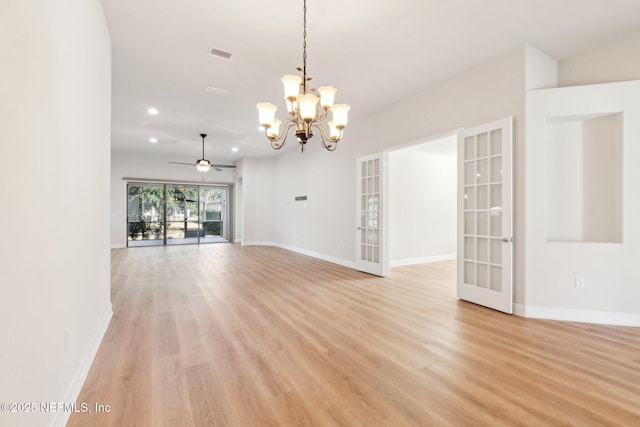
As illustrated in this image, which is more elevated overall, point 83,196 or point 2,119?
point 2,119

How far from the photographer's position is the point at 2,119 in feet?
3.58

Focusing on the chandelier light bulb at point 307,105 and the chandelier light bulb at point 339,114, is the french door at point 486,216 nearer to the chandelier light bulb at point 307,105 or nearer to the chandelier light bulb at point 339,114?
the chandelier light bulb at point 339,114

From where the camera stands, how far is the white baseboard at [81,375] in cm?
164

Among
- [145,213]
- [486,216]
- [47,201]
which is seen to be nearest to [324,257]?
[486,216]

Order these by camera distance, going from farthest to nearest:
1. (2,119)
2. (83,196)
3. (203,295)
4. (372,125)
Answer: (372,125)
(203,295)
(83,196)
(2,119)

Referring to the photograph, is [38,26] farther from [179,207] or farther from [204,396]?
[179,207]

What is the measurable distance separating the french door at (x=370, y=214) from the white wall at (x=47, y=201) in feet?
14.4

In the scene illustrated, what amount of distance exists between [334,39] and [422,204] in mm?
4990

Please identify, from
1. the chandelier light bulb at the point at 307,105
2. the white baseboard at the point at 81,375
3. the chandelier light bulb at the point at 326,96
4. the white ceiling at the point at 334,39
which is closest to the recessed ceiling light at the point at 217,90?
the white ceiling at the point at 334,39

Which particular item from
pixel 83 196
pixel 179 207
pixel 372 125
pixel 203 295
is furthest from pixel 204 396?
pixel 179 207

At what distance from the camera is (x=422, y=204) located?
24.1ft

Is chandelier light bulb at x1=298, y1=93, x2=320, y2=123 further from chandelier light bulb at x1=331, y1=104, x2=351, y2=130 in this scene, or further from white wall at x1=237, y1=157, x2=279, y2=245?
white wall at x1=237, y1=157, x2=279, y2=245

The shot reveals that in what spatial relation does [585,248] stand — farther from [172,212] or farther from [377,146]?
[172,212]

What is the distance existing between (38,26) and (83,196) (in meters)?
1.28
